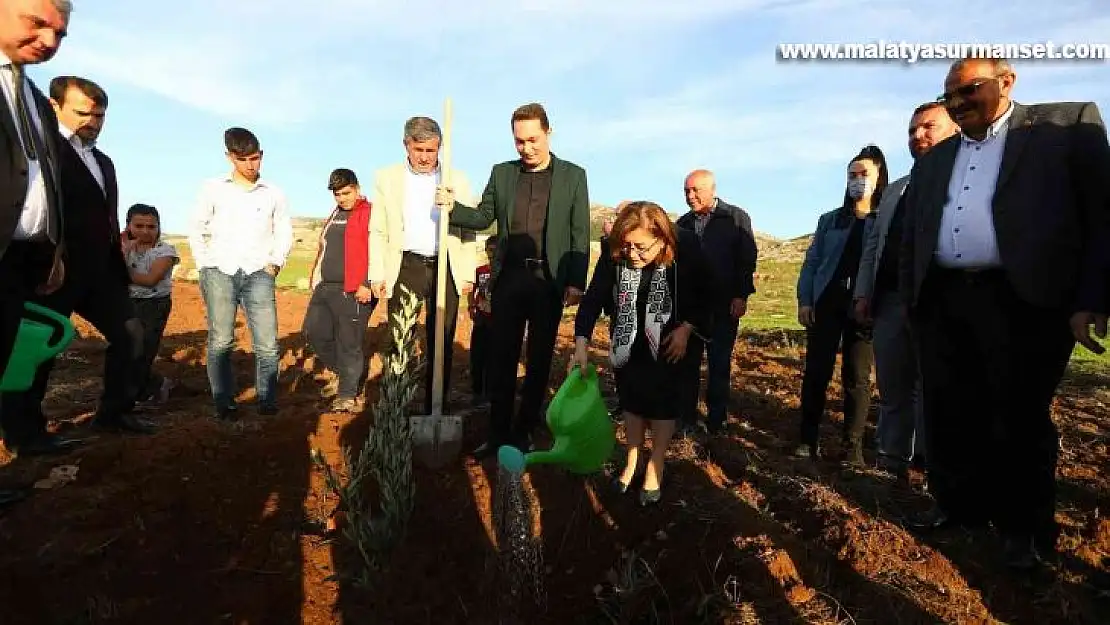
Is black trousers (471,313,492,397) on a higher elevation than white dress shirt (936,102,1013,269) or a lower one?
lower

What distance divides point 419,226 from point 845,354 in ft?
8.82

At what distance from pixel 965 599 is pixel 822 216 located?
8.05 ft

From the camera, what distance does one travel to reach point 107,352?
3.79 meters

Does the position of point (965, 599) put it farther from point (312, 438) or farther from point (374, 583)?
point (312, 438)

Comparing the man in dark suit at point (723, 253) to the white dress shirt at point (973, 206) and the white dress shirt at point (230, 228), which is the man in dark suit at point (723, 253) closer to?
the white dress shirt at point (973, 206)

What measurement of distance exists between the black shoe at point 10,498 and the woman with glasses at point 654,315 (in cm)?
260

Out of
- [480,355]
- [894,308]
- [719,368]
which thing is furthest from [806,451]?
[480,355]

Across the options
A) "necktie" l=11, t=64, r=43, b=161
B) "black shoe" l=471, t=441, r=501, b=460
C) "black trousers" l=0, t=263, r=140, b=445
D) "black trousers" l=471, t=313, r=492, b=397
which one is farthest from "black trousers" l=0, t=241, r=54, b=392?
"black trousers" l=471, t=313, r=492, b=397

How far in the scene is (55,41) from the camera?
2447 millimetres

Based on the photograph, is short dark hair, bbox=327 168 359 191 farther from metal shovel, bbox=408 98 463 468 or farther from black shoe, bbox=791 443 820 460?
black shoe, bbox=791 443 820 460

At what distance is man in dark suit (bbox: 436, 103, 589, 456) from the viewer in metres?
3.48

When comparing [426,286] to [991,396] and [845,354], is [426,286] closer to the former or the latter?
[845,354]

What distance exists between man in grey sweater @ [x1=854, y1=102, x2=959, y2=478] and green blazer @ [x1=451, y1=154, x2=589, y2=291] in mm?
1522

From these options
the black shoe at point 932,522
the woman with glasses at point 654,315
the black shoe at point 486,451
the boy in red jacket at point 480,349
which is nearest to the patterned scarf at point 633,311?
the woman with glasses at point 654,315
